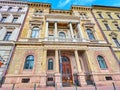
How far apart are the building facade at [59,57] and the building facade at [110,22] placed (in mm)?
1297

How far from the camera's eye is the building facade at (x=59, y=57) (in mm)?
10555

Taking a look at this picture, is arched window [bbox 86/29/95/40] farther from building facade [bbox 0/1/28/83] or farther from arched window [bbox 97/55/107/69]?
building facade [bbox 0/1/28/83]

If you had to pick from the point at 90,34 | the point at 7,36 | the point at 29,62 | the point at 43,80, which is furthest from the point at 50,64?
the point at 90,34

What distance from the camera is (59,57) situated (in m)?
12.6

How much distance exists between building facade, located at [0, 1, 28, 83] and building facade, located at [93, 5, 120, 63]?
49.2 feet

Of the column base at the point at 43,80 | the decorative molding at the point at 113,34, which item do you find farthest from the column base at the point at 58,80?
the decorative molding at the point at 113,34

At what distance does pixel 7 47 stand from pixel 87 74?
11.2 meters

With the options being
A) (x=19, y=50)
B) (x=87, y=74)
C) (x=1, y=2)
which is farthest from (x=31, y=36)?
(x=1, y=2)

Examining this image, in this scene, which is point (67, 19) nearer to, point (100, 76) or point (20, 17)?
point (20, 17)

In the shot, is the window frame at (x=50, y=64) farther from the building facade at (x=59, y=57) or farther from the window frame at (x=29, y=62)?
the window frame at (x=29, y=62)

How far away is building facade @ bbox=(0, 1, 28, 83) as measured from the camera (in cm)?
1137

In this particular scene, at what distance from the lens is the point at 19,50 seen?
1235 centimetres

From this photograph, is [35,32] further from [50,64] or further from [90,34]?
[90,34]

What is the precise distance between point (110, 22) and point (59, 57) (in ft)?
44.7
